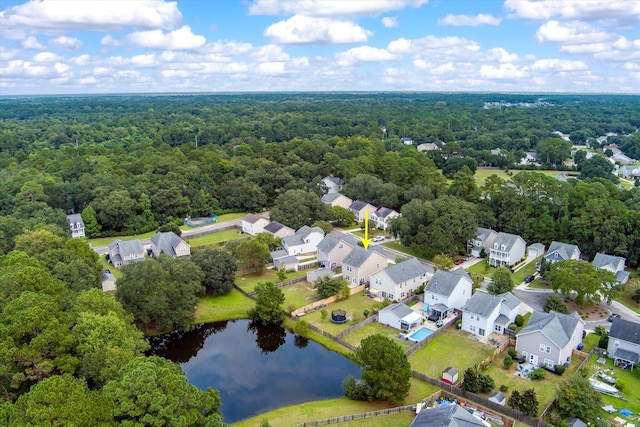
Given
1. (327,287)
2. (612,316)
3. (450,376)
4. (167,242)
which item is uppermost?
(167,242)

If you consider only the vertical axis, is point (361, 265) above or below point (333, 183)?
below

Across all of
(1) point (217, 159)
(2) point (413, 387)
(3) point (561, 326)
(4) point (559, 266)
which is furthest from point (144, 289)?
(1) point (217, 159)

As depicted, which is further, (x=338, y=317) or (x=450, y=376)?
(x=338, y=317)

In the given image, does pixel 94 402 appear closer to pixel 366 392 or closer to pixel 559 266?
pixel 366 392

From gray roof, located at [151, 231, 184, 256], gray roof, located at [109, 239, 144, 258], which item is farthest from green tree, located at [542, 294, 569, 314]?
gray roof, located at [109, 239, 144, 258]

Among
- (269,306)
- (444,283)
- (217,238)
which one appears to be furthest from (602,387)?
(217,238)

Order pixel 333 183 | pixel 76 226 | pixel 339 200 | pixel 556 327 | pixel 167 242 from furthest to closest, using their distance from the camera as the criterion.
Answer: pixel 333 183, pixel 339 200, pixel 76 226, pixel 167 242, pixel 556 327

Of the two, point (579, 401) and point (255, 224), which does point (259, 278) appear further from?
point (579, 401)
